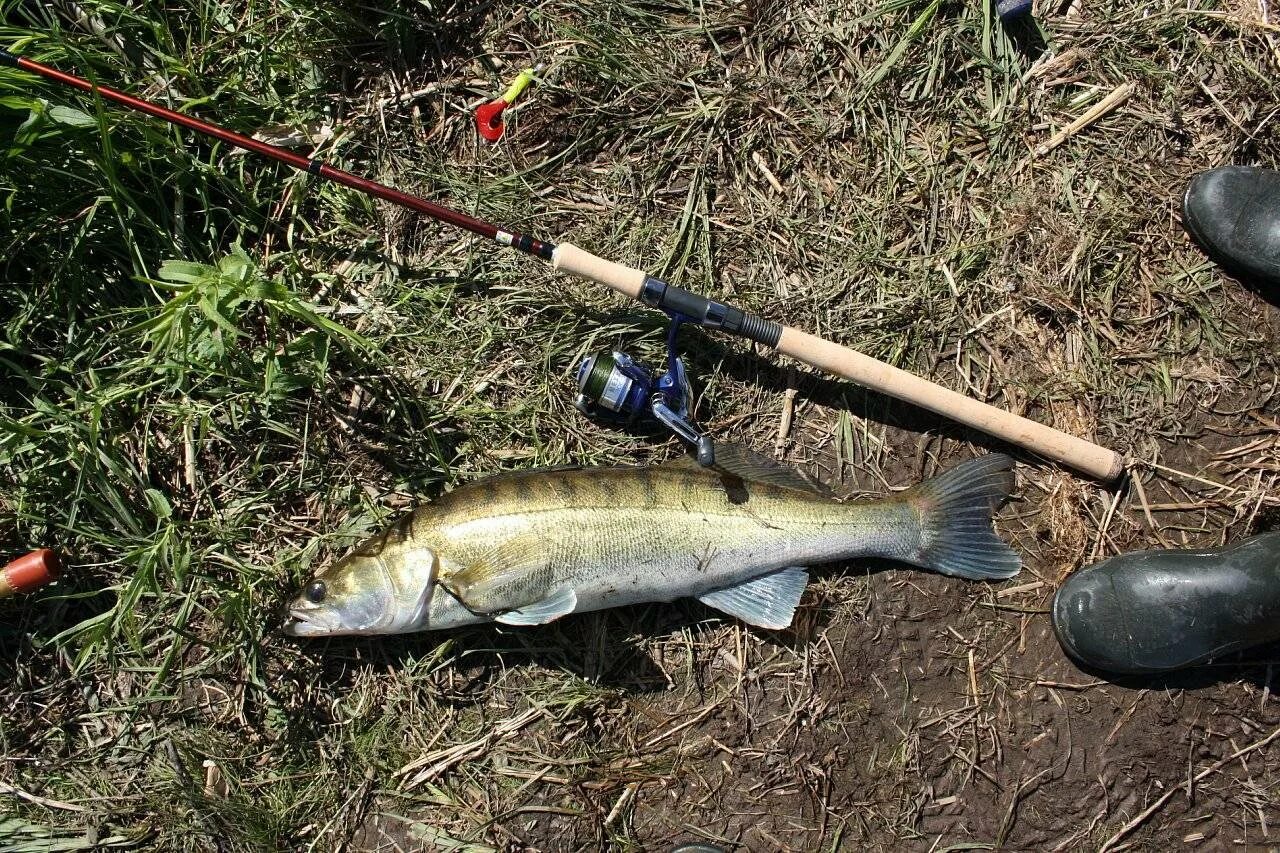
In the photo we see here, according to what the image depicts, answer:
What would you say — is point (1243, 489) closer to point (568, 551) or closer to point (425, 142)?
point (568, 551)

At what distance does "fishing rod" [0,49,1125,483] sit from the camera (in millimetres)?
3381

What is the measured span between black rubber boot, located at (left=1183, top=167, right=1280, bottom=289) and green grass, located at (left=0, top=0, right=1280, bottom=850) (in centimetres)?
11

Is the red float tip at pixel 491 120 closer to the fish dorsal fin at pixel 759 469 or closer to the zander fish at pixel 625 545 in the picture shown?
the zander fish at pixel 625 545

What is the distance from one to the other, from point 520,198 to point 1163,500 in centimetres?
327

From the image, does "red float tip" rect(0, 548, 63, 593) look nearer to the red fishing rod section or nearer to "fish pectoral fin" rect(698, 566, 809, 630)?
the red fishing rod section

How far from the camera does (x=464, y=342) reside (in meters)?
3.81

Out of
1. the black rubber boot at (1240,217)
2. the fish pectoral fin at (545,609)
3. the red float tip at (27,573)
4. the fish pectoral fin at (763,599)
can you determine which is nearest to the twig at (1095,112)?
the black rubber boot at (1240,217)

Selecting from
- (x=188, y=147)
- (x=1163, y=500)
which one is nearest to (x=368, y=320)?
(x=188, y=147)

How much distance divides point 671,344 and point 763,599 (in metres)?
1.14

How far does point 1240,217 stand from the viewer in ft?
12.3

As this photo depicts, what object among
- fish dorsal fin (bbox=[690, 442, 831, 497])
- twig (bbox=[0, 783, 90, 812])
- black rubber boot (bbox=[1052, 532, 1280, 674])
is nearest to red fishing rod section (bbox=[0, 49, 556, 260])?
fish dorsal fin (bbox=[690, 442, 831, 497])

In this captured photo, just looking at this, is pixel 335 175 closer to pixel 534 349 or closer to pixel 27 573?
pixel 534 349

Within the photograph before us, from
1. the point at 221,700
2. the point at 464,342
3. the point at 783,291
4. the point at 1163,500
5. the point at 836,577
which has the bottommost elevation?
the point at 221,700

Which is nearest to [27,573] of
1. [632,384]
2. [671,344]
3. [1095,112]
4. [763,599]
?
[632,384]
